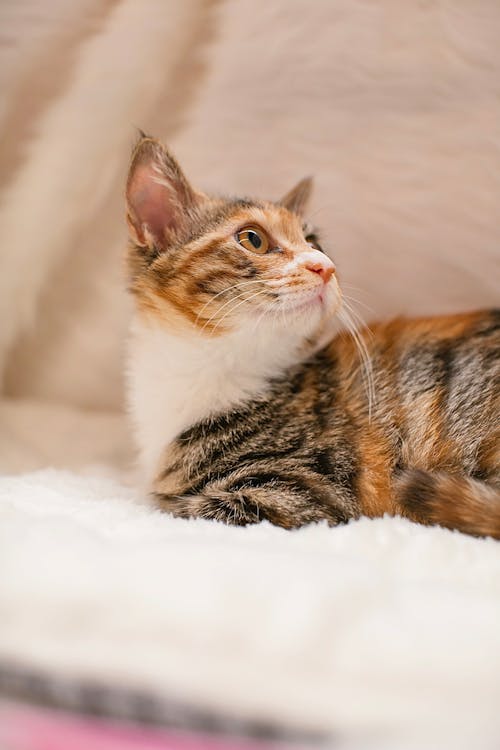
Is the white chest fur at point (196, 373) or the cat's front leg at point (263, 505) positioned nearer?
the cat's front leg at point (263, 505)

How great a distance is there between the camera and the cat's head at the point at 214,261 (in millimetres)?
1024

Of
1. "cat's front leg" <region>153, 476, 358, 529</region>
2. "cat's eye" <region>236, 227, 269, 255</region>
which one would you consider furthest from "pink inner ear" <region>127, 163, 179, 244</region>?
"cat's front leg" <region>153, 476, 358, 529</region>

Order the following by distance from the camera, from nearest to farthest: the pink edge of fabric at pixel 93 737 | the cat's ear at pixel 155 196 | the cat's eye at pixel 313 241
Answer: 1. the pink edge of fabric at pixel 93 737
2. the cat's ear at pixel 155 196
3. the cat's eye at pixel 313 241

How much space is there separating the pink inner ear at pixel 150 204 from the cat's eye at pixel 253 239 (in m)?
0.13

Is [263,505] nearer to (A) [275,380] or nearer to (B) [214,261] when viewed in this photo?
(A) [275,380]

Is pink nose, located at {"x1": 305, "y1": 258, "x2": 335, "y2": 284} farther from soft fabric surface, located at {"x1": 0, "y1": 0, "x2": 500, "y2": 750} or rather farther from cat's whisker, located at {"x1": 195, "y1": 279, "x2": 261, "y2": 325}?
soft fabric surface, located at {"x1": 0, "y1": 0, "x2": 500, "y2": 750}

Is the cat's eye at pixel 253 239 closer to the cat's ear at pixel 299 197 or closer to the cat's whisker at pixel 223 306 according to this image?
the cat's whisker at pixel 223 306

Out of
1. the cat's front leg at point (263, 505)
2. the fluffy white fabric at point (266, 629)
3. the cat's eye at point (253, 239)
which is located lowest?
the cat's front leg at point (263, 505)

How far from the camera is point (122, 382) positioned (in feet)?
5.27

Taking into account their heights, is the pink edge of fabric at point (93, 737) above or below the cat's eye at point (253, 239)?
below

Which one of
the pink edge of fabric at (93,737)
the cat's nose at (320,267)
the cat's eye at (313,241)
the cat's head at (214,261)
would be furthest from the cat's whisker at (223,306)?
the pink edge of fabric at (93,737)

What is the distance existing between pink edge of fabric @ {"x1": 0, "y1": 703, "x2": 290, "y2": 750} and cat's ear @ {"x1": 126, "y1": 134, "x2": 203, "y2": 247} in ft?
2.52

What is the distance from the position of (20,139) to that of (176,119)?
0.33 m

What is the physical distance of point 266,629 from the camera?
59 centimetres
